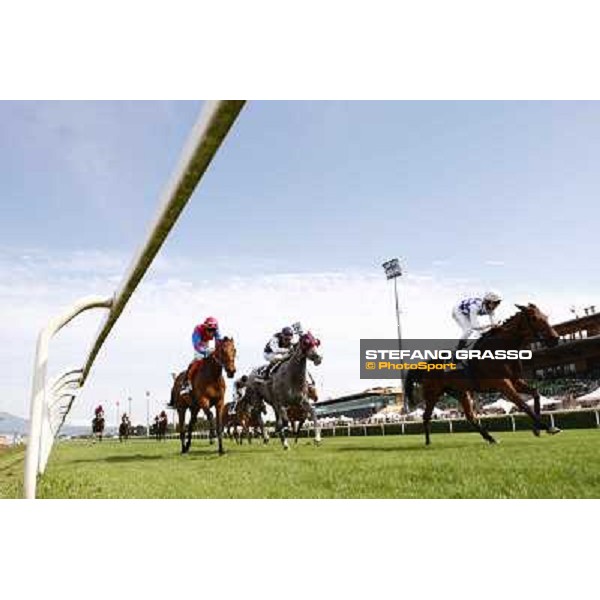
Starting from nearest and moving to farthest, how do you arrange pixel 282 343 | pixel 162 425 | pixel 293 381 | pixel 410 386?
pixel 293 381, pixel 410 386, pixel 282 343, pixel 162 425

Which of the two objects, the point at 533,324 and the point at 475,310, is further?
the point at 475,310

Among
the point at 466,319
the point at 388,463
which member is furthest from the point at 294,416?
the point at 388,463

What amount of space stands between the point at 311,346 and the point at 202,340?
1568 millimetres

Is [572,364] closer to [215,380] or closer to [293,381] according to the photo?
[293,381]

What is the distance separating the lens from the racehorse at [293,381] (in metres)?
8.80

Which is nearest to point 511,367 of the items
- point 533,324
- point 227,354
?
point 533,324

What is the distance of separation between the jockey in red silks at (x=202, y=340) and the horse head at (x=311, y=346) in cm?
112

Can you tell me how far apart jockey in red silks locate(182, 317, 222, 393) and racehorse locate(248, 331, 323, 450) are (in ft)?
3.56

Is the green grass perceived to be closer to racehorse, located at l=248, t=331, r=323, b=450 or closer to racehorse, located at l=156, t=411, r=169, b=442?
racehorse, located at l=248, t=331, r=323, b=450

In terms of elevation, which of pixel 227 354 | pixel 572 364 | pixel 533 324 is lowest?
pixel 227 354

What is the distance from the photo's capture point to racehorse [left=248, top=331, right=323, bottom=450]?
8.80 meters

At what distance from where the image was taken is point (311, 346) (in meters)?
8.78

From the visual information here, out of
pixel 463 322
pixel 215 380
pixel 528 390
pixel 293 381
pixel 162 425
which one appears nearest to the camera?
pixel 528 390
